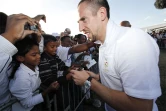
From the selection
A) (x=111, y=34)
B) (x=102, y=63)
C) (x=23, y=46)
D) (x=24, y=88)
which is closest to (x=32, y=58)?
(x=23, y=46)

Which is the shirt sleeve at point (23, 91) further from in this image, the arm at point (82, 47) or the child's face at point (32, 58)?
the arm at point (82, 47)

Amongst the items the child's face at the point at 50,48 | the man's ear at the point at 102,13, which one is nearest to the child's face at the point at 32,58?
the child's face at the point at 50,48

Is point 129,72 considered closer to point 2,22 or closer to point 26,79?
point 26,79

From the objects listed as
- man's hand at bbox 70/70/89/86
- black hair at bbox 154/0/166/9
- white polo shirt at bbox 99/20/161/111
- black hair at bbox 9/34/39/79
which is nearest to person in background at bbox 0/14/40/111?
man's hand at bbox 70/70/89/86

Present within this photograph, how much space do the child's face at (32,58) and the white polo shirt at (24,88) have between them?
5.3 inches

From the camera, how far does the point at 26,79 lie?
2064 millimetres

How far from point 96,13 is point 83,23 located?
0.22m

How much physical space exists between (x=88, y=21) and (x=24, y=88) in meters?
1.23

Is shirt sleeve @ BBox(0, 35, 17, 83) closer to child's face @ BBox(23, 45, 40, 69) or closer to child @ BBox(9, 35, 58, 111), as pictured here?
child @ BBox(9, 35, 58, 111)

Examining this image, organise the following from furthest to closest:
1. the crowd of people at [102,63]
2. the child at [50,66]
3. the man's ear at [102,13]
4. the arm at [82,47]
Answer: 1. the arm at [82,47]
2. the child at [50,66]
3. the man's ear at [102,13]
4. the crowd of people at [102,63]

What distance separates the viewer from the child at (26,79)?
6.48 ft

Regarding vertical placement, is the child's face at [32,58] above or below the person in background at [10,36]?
below

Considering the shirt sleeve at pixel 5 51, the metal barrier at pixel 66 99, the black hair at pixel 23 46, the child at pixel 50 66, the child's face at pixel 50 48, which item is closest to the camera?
the shirt sleeve at pixel 5 51

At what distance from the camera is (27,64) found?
233 cm
